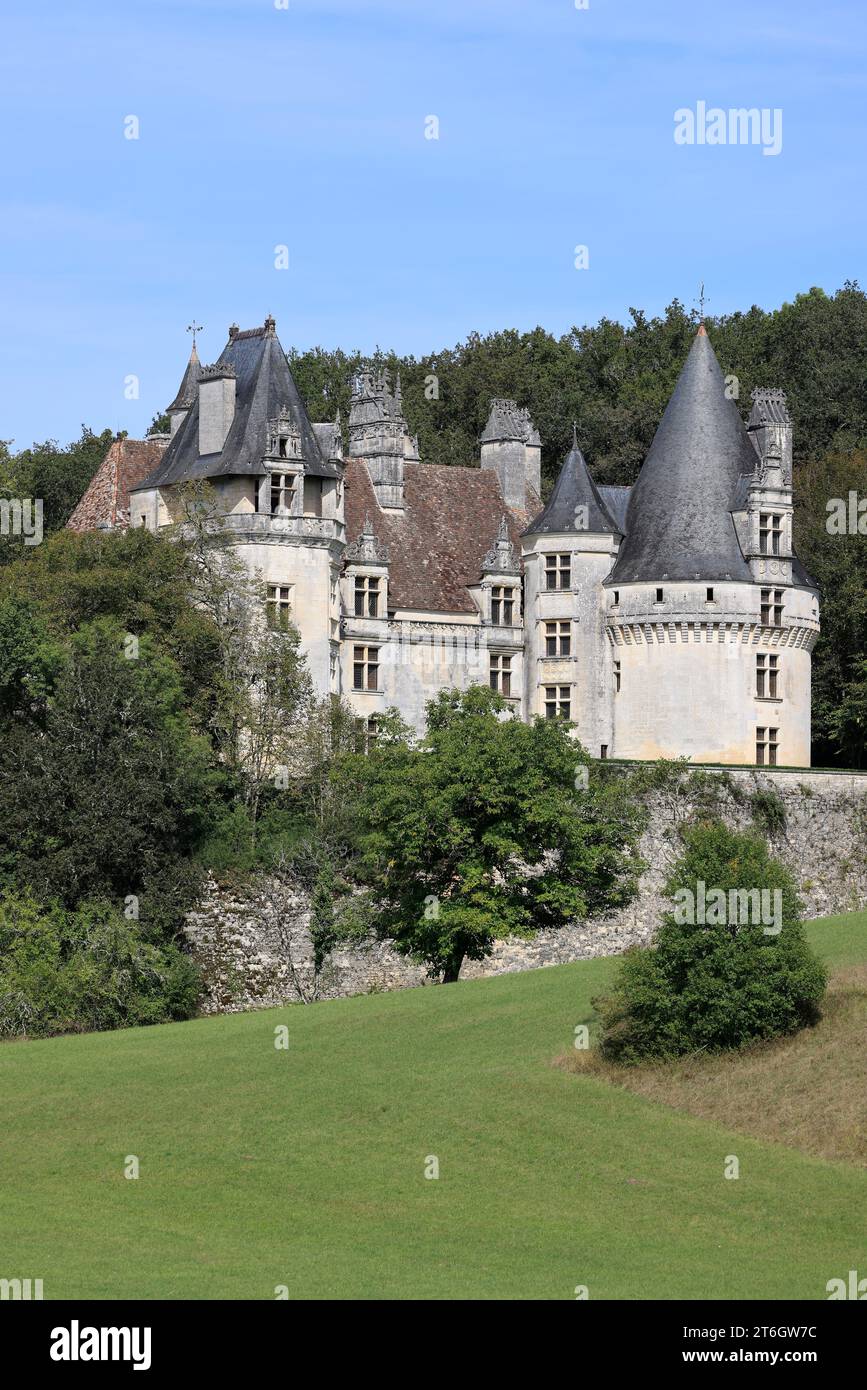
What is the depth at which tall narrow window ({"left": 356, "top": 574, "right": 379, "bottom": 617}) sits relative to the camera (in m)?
61.8

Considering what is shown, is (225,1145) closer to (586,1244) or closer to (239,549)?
(586,1244)

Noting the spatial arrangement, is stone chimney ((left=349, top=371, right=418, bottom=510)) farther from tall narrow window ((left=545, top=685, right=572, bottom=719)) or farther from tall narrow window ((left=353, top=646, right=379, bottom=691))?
tall narrow window ((left=545, top=685, right=572, bottom=719))

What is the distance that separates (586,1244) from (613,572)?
37608mm

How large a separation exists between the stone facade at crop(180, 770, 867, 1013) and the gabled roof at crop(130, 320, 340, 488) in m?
10.9

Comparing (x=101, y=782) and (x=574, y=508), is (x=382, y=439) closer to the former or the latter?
(x=574, y=508)

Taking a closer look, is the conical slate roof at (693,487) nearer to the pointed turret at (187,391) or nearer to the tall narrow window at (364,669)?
the tall narrow window at (364,669)

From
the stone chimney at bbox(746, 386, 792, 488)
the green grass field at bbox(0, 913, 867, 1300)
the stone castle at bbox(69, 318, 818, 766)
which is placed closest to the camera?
the green grass field at bbox(0, 913, 867, 1300)

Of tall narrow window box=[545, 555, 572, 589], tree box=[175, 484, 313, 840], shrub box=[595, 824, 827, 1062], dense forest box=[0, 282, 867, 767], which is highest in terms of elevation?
dense forest box=[0, 282, 867, 767]

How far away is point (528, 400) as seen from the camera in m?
84.4

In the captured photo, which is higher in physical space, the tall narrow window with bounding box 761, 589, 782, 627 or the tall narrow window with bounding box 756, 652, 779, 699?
the tall narrow window with bounding box 761, 589, 782, 627

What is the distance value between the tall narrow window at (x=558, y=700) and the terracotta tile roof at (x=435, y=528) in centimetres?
315

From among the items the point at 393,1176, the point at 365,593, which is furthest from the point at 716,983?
the point at 365,593

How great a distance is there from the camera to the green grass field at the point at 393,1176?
2508cm

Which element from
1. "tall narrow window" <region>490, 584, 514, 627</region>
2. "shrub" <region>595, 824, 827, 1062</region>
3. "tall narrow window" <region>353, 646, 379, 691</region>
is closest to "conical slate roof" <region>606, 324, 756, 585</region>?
"tall narrow window" <region>490, 584, 514, 627</region>
